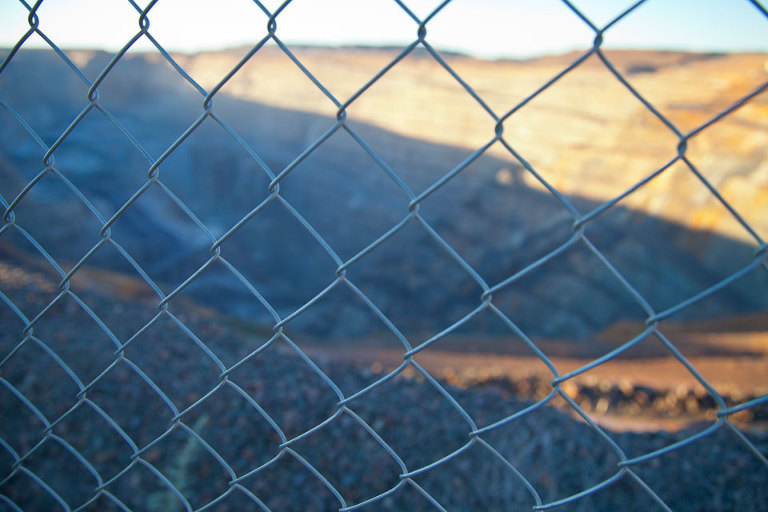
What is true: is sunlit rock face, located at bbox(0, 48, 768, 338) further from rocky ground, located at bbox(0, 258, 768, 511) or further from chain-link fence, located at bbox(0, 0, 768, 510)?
rocky ground, located at bbox(0, 258, 768, 511)

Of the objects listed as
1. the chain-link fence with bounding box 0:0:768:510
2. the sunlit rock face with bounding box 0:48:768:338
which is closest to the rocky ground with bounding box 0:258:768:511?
the chain-link fence with bounding box 0:0:768:510

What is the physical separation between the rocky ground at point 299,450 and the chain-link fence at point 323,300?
0.01 meters

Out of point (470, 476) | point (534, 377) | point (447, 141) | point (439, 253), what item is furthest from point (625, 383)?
point (447, 141)

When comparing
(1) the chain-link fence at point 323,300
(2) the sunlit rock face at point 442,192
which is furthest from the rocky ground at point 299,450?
(2) the sunlit rock face at point 442,192

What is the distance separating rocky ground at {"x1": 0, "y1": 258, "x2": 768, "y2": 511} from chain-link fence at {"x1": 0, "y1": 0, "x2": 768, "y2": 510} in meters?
0.01

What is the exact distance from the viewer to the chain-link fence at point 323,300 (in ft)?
3.62

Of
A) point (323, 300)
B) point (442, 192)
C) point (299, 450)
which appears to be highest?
point (299, 450)

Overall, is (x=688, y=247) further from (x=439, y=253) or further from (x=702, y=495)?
(x=702, y=495)

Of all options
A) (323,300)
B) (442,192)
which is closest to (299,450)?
(323,300)

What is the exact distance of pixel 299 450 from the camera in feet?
8.75

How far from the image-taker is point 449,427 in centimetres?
309

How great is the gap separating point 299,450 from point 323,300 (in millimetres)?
9488

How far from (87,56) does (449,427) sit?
2361 cm

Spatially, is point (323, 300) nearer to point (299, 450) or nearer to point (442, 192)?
point (442, 192)
